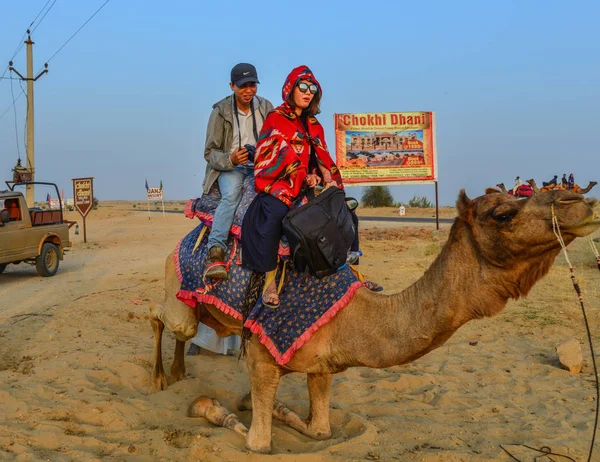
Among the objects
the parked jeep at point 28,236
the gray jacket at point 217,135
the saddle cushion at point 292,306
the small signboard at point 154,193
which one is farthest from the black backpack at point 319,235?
the small signboard at point 154,193

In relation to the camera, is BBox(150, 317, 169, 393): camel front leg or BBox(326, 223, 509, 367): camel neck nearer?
BBox(326, 223, 509, 367): camel neck

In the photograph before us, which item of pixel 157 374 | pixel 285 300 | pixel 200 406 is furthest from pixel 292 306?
pixel 157 374

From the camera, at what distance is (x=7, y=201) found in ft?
50.6

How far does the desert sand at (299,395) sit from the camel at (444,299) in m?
0.57

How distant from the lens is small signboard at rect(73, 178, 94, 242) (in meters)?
25.2

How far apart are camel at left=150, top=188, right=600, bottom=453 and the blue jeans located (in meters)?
0.74

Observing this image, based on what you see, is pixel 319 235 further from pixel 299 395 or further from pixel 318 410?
pixel 299 395

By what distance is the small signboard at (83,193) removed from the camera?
2525 centimetres

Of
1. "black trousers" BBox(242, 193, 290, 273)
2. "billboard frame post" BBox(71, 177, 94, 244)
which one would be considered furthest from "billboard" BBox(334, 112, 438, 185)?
"black trousers" BBox(242, 193, 290, 273)

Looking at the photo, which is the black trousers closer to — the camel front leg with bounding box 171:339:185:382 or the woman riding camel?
the woman riding camel

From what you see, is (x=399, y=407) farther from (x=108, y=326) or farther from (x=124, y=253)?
(x=124, y=253)

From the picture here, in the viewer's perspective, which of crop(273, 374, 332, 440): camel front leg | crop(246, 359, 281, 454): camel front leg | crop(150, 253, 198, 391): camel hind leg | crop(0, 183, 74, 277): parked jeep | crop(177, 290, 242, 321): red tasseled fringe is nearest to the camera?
crop(246, 359, 281, 454): camel front leg

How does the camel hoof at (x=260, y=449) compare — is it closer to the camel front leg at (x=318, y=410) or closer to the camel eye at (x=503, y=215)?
the camel front leg at (x=318, y=410)

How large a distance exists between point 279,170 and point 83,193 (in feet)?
74.7
